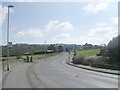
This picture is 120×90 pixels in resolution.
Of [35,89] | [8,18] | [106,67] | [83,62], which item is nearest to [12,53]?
[83,62]

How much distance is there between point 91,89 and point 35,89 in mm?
3379

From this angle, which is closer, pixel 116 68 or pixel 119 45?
pixel 116 68

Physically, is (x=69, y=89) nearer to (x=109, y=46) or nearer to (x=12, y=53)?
(x=109, y=46)

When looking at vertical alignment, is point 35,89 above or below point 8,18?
below

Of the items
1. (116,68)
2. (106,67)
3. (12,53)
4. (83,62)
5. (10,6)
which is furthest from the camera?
(12,53)

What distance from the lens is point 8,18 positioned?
52594 millimetres

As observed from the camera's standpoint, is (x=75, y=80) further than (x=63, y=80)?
No

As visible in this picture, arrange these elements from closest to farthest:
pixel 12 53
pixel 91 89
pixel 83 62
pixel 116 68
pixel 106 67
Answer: pixel 91 89, pixel 116 68, pixel 106 67, pixel 83 62, pixel 12 53

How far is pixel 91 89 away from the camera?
744 inches

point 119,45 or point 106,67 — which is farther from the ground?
point 119,45

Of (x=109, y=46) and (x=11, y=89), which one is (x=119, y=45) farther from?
(x=11, y=89)

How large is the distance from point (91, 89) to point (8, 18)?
3573 centimetres

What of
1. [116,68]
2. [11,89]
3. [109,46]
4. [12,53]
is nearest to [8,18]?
[109,46]

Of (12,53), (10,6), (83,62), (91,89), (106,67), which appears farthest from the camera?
(12,53)
